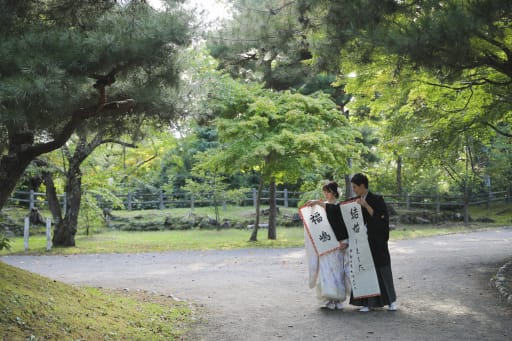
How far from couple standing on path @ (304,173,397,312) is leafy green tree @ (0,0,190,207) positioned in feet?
7.66

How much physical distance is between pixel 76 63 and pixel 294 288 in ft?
16.0

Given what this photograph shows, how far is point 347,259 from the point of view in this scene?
6.19 metres

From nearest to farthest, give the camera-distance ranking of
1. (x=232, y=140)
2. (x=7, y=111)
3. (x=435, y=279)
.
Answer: (x=7, y=111) → (x=435, y=279) → (x=232, y=140)

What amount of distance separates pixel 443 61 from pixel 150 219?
20187 mm

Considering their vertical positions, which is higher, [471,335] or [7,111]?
[7,111]

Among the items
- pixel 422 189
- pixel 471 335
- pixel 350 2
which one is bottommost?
pixel 471 335

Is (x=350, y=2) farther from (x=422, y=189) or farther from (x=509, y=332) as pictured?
(x=422, y=189)

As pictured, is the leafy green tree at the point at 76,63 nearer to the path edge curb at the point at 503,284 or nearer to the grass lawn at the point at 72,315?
the grass lawn at the point at 72,315

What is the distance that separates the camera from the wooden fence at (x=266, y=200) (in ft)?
80.7

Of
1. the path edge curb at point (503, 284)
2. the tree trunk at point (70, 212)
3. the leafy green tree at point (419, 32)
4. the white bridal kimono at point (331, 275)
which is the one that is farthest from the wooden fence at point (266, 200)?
the leafy green tree at point (419, 32)

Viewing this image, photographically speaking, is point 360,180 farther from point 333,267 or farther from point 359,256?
point 333,267

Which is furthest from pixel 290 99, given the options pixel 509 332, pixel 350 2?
pixel 509 332

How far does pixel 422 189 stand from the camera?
85.8 feet

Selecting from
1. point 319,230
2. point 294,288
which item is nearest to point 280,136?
point 294,288
